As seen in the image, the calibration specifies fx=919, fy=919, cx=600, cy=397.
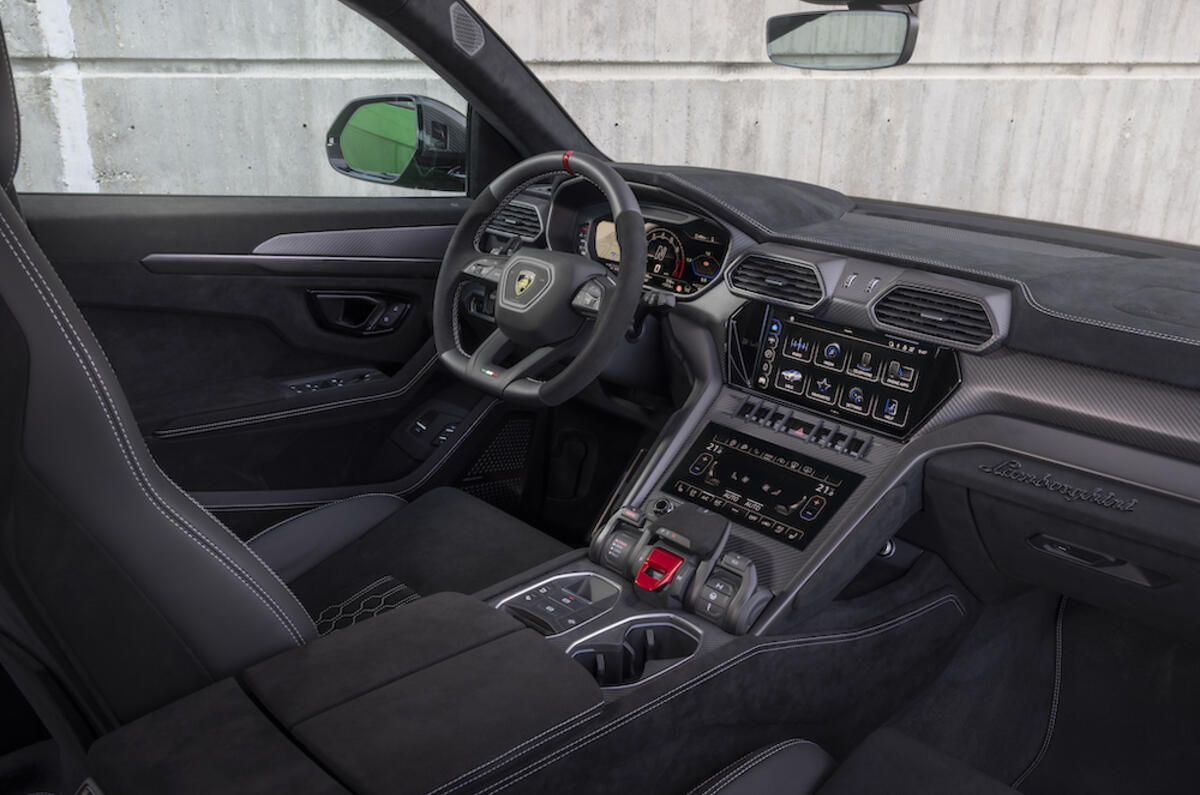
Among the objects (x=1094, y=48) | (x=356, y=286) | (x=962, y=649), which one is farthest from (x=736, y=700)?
(x=1094, y=48)

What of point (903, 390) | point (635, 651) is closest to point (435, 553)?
point (635, 651)

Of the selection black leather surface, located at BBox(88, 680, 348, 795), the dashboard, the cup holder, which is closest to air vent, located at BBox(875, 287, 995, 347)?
the dashboard

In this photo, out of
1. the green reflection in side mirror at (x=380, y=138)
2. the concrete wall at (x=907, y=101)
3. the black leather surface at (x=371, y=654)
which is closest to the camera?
the black leather surface at (x=371, y=654)

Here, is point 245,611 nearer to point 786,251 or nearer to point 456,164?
point 786,251

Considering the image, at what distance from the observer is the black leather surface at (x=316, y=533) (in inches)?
85.8

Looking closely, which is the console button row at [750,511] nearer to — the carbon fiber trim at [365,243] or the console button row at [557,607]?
the console button row at [557,607]

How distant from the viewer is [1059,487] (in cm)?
152

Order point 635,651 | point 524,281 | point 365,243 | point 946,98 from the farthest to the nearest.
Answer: point 946,98 → point 365,243 → point 524,281 → point 635,651

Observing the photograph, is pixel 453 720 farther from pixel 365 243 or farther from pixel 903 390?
pixel 365 243

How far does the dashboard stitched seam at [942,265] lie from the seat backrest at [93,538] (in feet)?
4.17

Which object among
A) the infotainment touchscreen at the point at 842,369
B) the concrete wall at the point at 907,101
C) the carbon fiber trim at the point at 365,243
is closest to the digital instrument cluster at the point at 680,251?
the infotainment touchscreen at the point at 842,369

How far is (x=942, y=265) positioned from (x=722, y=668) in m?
0.84

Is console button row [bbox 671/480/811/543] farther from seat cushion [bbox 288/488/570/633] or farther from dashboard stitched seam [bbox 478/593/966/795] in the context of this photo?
seat cushion [bbox 288/488/570/633]

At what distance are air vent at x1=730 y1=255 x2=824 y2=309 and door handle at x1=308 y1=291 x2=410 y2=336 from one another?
3.45 ft
